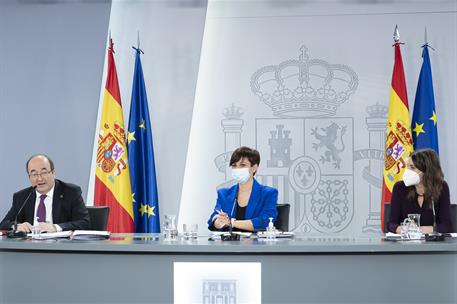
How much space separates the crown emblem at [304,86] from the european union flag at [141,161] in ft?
3.16

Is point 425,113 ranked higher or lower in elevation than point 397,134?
higher

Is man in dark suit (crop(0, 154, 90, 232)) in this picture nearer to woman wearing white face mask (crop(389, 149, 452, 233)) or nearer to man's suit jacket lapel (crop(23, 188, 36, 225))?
man's suit jacket lapel (crop(23, 188, 36, 225))

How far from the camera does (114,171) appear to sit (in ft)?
15.7

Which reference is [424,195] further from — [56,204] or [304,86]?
[56,204]

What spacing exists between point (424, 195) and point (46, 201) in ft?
7.19

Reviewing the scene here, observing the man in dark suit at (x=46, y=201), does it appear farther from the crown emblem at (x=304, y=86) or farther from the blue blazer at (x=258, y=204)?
the crown emblem at (x=304, y=86)

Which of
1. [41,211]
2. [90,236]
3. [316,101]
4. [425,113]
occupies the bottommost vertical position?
[90,236]

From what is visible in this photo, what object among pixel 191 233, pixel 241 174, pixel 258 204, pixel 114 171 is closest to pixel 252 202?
pixel 258 204

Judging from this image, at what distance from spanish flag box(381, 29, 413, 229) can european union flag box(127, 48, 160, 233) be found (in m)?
1.81

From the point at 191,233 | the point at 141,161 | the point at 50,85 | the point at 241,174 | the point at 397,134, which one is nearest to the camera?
the point at 191,233

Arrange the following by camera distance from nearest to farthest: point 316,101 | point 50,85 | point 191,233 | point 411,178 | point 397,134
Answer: point 191,233
point 411,178
point 397,134
point 316,101
point 50,85

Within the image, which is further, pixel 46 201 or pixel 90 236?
pixel 46 201

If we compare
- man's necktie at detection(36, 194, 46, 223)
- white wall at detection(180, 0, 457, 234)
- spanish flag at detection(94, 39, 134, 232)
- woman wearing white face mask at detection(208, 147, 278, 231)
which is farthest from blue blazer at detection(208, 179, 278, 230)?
white wall at detection(180, 0, 457, 234)

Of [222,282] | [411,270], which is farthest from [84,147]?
[411,270]
